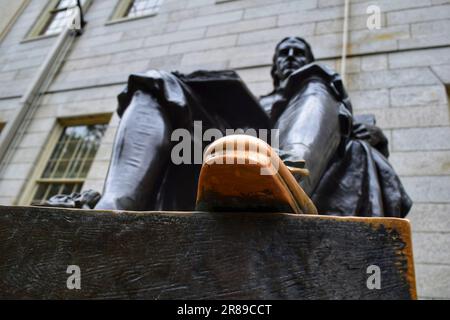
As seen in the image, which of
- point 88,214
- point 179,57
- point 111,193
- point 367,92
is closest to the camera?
point 88,214

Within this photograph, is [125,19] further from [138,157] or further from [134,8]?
[138,157]

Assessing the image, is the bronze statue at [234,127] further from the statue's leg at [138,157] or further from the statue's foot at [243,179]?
the statue's foot at [243,179]

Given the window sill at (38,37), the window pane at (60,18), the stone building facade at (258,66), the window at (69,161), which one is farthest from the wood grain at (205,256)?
the window pane at (60,18)

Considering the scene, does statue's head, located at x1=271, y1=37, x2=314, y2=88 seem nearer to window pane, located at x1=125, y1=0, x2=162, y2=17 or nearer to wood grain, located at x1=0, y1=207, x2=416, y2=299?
wood grain, located at x1=0, y1=207, x2=416, y2=299

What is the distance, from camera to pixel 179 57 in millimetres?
5453

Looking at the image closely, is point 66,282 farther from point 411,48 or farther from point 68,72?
point 68,72

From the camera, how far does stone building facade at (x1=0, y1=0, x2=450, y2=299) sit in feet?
10.9

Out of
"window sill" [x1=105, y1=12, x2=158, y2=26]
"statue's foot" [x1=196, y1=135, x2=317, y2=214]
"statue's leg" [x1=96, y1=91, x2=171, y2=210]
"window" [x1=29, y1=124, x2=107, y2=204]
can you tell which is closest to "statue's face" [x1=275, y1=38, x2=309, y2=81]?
"statue's leg" [x1=96, y1=91, x2=171, y2=210]

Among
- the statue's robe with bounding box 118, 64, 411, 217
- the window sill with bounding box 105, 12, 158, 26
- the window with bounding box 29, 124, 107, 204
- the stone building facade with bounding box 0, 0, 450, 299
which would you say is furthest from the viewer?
the window sill with bounding box 105, 12, 158, 26

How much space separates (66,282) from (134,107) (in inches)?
36.9

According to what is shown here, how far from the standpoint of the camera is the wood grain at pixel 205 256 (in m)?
0.80

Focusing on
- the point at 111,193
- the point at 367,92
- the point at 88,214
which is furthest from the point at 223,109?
the point at 367,92

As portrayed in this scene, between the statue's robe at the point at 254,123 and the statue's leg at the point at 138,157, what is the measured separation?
41mm

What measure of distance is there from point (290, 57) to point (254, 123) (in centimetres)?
89
